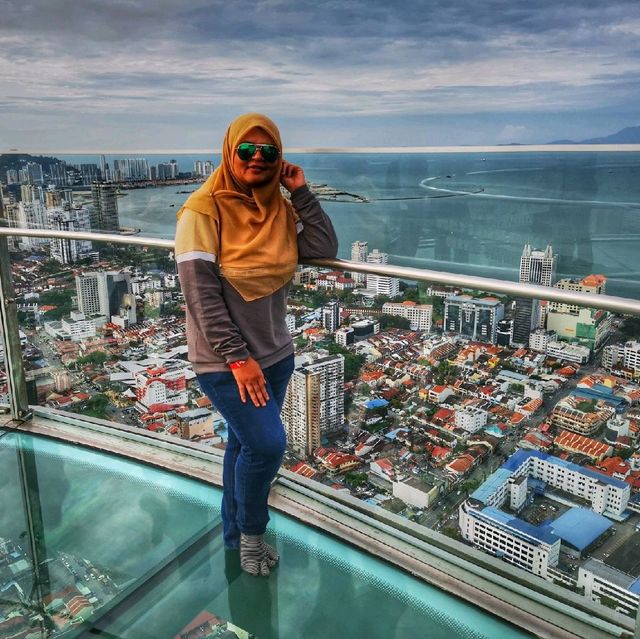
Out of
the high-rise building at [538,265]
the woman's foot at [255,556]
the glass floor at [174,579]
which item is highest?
the high-rise building at [538,265]

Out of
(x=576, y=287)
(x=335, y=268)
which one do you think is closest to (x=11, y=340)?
(x=335, y=268)

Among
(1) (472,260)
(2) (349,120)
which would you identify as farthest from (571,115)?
(1) (472,260)

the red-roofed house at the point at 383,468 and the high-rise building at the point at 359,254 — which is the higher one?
the high-rise building at the point at 359,254

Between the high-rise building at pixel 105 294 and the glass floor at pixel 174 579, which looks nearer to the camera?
the glass floor at pixel 174 579

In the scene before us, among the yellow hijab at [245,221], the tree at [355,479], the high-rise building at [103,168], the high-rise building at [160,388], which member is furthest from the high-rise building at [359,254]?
the high-rise building at [103,168]

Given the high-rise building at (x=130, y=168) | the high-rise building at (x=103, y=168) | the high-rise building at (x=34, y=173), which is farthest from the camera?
the high-rise building at (x=103, y=168)

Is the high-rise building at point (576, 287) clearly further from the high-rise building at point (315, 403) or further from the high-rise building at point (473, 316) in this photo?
the high-rise building at point (315, 403)

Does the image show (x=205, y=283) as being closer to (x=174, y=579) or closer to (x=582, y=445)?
(x=174, y=579)
